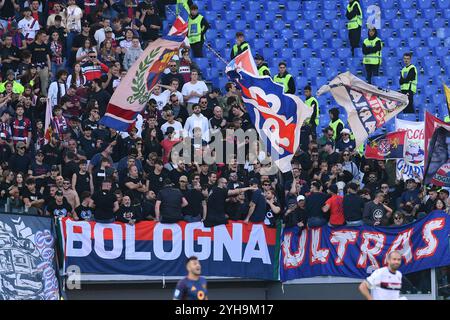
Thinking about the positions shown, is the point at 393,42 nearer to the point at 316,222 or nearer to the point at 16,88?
the point at 316,222

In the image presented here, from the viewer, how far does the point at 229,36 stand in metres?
32.3

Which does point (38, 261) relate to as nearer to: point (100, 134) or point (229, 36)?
point (100, 134)

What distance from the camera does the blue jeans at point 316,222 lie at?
25.4 meters

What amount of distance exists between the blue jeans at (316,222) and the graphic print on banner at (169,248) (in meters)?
0.78

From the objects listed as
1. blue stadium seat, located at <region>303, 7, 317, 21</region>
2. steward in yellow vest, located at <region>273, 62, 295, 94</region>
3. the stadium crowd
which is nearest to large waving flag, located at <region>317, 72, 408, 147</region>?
the stadium crowd

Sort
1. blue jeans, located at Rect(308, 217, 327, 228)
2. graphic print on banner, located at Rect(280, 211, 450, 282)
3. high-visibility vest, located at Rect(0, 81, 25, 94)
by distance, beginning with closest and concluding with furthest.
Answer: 1. graphic print on banner, located at Rect(280, 211, 450, 282)
2. blue jeans, located at Rect(308, 217, 327, 228)
3. high-visibility vest, located at Rect(0, 81, 25, 94)

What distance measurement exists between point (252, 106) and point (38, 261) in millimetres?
4802

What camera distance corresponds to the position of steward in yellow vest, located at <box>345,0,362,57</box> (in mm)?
32688

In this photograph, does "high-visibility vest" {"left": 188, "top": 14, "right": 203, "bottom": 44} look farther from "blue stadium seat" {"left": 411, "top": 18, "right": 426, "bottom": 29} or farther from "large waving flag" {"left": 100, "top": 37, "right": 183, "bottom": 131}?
"blue stadium seat" {"left": 411, "top": 18, "right": 426, "bottom": 29}

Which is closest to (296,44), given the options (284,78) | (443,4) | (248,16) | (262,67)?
(248,16)

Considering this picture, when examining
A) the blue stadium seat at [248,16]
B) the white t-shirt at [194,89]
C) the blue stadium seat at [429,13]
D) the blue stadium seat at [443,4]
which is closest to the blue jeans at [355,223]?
the white t-shirt at [194,89]

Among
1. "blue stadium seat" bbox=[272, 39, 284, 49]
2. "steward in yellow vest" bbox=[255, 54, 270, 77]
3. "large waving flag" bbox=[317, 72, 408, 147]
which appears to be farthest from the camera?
"blue stadium seat" bbox=[272, 39, 284, 49]

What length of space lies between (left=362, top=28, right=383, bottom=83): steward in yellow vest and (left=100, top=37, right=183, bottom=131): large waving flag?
7.33 meters

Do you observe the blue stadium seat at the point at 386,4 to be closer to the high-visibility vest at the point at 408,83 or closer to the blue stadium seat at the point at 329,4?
the blue stadium seat at the point at 329,4
